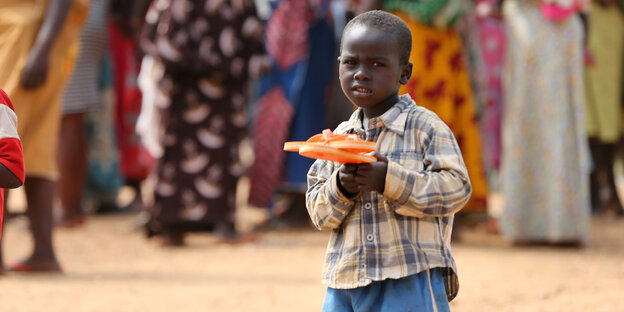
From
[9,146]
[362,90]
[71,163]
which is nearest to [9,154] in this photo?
[9,146]

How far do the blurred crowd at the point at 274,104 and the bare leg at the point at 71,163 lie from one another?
0.01 m

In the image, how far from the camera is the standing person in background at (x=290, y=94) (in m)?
6.58

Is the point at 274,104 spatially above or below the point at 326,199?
below

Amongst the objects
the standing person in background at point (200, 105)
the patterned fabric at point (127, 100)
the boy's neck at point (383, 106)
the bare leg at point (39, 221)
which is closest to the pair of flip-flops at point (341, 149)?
the boy's neck at point (383, 106)

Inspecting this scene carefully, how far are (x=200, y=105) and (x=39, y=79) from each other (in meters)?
1.62

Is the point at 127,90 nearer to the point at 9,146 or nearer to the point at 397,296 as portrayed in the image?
the point at 9,146

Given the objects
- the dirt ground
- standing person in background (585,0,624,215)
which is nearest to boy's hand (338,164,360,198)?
the dirt ground

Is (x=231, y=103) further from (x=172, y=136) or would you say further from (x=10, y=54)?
(x=10, y=54)

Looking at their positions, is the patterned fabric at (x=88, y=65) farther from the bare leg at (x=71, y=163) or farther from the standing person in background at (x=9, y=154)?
the standing person in background at (x=9, y=154)

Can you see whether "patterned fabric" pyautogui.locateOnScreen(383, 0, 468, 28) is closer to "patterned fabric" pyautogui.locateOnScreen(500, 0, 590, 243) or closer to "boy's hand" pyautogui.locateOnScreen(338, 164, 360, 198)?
"patterned fabric" pyautogui.locateOnScreen(500, 0, 590, 243)

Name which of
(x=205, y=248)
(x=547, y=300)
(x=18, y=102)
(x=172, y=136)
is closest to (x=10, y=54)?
(x=18, y=102)

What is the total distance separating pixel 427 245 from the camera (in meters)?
2.19

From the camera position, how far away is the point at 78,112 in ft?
20.3

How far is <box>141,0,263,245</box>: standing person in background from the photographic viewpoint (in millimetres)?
5484
